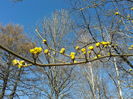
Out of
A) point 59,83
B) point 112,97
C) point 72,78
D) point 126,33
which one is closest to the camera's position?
point 126,33

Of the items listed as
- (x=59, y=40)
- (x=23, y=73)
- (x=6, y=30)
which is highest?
(x=6, y=30)

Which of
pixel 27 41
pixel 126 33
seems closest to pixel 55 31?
pixel 27 41

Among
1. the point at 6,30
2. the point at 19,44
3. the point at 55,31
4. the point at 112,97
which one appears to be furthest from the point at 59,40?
the point at 112,97

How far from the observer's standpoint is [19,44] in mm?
9195

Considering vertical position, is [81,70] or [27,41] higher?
[27,41]

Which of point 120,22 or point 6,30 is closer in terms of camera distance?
point 120,22

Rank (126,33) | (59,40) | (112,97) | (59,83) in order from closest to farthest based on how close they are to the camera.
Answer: (126,33) → (59,83) → (59,40) → (112,97)

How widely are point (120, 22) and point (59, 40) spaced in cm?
442

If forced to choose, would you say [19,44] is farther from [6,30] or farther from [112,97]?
[112,97]

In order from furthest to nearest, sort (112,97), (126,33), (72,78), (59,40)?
1. (112,97)
2. (72,78)
3. (59,40)
4. (126,33)

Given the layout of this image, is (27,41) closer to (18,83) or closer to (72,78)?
(18,83)

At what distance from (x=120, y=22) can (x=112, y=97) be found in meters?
8.20

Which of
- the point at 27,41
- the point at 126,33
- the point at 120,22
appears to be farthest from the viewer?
the point at 27,41

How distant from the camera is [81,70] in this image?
10.2 metres
